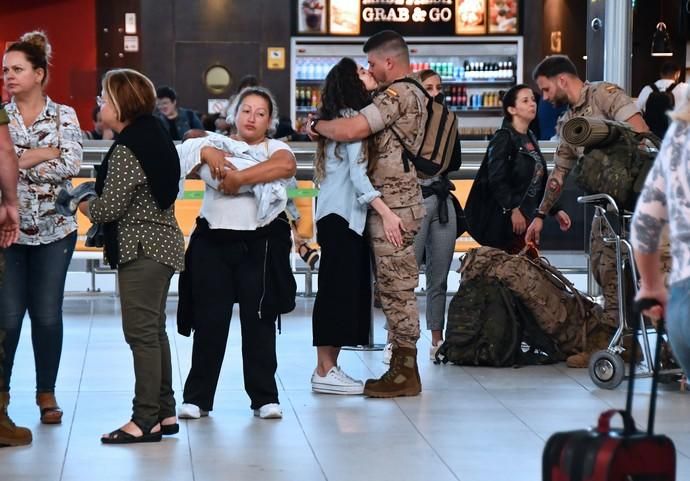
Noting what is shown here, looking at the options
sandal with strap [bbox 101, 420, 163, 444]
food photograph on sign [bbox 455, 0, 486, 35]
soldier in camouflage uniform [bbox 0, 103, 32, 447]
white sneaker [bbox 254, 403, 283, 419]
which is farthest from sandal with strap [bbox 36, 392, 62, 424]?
food photograph on sign [bbox 455, 0, 486, 35]

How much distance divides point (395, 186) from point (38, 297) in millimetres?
1611

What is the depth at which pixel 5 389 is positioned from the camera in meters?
5.01

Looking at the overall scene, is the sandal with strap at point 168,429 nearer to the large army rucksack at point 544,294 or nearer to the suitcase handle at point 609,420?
the large army rucksack at point 544,294

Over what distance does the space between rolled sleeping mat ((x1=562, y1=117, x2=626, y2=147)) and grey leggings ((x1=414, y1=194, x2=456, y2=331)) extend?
3.75ft

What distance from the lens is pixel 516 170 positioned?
723 cm

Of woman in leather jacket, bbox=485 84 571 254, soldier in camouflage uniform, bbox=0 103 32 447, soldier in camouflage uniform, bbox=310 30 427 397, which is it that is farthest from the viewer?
woman in leather jacket, bbox=485 84 571 254

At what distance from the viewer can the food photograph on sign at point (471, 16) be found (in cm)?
1512

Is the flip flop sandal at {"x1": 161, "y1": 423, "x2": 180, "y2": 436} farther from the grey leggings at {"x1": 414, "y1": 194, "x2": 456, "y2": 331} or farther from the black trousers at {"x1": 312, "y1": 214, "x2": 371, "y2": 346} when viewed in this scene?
the grey leggings at {"x1": 414, "y1": 194, "x2": 456, "y2": 331}

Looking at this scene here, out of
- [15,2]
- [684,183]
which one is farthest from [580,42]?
[684,183]

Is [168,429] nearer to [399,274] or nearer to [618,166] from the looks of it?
[399,274]

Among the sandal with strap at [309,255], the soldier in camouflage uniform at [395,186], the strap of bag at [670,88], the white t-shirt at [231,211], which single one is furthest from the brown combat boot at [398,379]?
the strap of bag at [670,88]

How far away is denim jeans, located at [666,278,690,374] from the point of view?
9.23 ft

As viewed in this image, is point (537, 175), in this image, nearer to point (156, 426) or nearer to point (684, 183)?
point (156, 426)

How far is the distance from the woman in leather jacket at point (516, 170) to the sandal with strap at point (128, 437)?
2.94m
